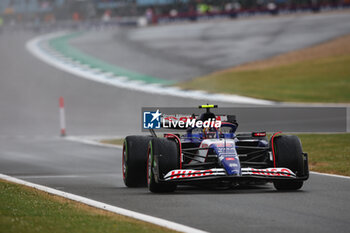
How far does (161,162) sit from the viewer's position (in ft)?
34.9

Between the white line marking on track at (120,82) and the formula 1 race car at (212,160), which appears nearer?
the formula 1 race car at (212,160)

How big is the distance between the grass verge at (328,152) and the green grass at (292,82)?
12.6m

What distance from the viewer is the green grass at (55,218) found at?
24.1 ft

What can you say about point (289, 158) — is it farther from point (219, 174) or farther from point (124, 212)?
point (124, 212)

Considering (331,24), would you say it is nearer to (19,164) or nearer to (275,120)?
(275,120)

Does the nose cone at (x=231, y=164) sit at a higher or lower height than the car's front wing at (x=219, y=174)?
higher

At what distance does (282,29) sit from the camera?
176 feet

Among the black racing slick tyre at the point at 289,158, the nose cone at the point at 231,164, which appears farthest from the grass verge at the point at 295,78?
the nose cone at the point at 231,164

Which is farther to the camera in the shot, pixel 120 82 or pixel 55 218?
pixel 120 82

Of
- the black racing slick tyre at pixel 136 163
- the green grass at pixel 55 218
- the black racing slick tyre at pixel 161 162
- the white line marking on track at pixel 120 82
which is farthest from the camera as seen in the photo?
the white line marking on track at pixel 120 82

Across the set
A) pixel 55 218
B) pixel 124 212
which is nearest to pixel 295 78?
pixel 124 212

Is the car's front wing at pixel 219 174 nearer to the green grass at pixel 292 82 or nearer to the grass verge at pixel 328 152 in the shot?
the grass verge at pixel 328 152

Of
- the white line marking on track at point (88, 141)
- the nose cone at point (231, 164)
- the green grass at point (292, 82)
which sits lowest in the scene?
the green grass at point (292, 82)

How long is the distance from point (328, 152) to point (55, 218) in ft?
31.9
